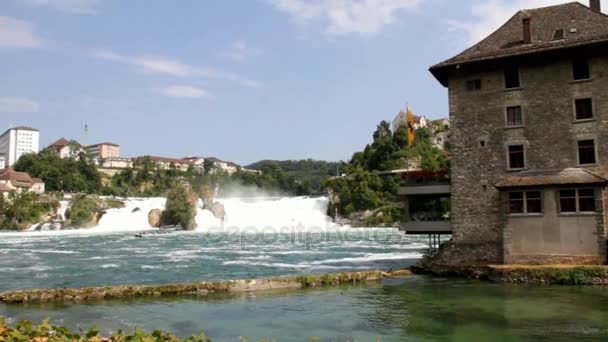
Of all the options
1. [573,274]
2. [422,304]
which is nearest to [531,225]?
[573,274]

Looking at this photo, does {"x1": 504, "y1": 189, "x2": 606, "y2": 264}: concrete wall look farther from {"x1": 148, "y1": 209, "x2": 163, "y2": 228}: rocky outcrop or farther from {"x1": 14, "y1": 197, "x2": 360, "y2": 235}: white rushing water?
{"x1": 148, "y1": 209, "x2": 163, "y2": 228}: rocky outcrop

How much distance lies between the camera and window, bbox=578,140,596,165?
20.8 m

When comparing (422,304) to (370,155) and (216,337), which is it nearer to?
(216,337)

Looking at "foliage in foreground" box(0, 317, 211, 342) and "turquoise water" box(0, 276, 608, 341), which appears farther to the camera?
"turquoise water" box(0, 276, 608, 341)

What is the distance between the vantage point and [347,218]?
9562cm

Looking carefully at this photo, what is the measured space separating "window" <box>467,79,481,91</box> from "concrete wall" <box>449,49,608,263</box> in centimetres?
17

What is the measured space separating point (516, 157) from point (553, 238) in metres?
3.70

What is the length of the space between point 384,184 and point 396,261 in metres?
72.2

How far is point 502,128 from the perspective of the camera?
22.4 m

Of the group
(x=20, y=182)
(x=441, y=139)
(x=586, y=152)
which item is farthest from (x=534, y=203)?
(x=20, y=182)

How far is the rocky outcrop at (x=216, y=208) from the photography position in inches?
3686

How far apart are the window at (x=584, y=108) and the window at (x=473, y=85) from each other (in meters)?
3.91

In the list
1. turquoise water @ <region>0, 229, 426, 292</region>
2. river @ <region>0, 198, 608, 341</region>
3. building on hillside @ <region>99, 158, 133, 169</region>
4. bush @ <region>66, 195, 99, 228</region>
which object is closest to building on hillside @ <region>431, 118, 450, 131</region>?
bush @ <region>66, 195, 99, 228</region>

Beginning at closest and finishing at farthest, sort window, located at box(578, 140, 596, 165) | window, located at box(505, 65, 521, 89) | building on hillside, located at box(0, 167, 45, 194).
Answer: window, located at box(578, 140, 596, 165), window, located at box(505, 65, 521, 89), building on hillside, located at box(0, 167, 45, 194)
